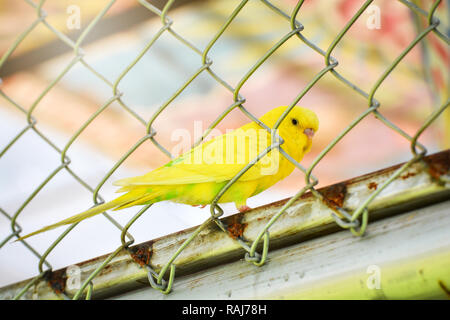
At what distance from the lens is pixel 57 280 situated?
1.04 metres

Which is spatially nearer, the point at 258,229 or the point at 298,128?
the point at 258,229

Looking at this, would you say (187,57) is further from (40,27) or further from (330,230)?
(330,230)

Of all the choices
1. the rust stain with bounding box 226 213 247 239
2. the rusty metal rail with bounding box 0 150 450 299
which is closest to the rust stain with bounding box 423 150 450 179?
the rusty metal rail with bounding box 0 150 450 299

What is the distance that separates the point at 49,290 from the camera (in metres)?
1.04

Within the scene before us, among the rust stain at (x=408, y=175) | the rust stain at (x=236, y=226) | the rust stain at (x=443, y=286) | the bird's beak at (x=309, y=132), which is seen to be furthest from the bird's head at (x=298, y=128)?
the rust stain at (x=443, y=286)

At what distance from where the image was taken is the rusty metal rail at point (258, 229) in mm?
701

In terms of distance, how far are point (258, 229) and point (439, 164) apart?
36cm

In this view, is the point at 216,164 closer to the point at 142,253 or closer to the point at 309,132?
the point at 142,253

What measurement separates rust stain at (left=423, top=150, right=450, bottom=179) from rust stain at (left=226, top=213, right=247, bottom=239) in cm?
37

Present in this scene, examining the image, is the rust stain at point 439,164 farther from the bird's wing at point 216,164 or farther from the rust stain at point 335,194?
the bird's wing at point 216,164

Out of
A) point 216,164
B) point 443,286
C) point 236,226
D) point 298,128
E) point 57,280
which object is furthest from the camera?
point 298,128

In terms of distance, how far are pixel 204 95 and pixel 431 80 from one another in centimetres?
152

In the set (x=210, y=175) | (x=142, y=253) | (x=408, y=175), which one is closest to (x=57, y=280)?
(x=142, y=253)

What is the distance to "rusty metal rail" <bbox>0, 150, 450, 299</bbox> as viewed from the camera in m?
0.70
